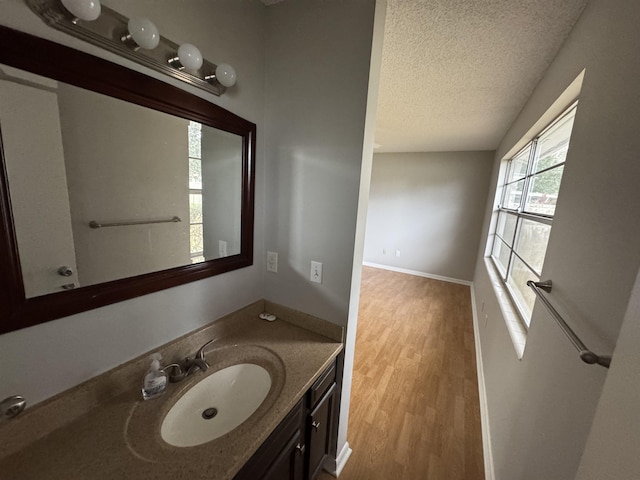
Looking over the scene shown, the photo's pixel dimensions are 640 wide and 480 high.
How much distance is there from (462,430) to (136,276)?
2.22 meters

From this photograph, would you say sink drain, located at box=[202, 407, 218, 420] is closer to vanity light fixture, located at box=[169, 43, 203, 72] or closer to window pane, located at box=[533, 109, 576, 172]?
vanity light fixture, located at box=[169, 43, 203, 72]

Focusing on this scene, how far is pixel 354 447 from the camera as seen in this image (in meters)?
1.54

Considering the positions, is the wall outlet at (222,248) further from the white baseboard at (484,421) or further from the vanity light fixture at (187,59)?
the white baseboard at (484,421)

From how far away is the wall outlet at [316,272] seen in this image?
126cm

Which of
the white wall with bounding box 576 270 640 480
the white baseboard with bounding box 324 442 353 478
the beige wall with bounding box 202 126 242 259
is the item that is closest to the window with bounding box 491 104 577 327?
the white wall with bounding box 576 270 640 480

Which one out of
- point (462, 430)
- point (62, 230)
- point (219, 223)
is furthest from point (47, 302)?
point (462, 430)

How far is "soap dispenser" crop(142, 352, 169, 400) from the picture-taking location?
0.84 metres

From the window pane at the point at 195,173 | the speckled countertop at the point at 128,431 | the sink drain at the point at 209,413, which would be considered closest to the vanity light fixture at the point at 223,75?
the window pane at the point at 195,173

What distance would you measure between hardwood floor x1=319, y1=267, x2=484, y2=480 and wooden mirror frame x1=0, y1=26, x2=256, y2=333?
1457 millimetres

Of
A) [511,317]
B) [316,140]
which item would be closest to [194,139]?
[316,140]

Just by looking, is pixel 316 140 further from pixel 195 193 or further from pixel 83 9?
pixel 83 9

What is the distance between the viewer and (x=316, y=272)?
1269 mm

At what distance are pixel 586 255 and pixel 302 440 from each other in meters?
1.26

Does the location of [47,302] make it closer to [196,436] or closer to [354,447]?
[196,436]
